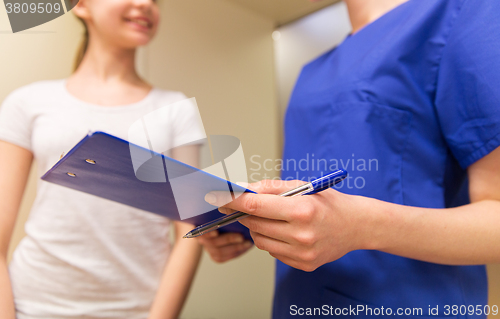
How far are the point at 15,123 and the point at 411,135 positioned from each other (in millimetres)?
589

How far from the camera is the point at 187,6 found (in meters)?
0.95

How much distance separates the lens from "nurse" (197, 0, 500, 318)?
0.27 m

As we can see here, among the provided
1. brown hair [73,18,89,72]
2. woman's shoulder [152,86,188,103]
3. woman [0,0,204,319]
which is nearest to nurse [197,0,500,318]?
woman [0,0,204,319]

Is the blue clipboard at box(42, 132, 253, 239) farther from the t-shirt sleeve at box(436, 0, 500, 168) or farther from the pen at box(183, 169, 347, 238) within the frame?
the t-shirt sleeve at box(436, 0, 500, 168)

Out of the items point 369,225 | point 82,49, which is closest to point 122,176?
point 369,225

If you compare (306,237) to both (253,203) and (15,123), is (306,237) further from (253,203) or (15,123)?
(15,123)

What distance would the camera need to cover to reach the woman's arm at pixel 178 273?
0.45 m

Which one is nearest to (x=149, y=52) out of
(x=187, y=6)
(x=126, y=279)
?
(x=187, y=6)

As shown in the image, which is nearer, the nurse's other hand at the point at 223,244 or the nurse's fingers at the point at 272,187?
the nurse's fingers at the point at 272,187

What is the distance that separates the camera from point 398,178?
367 millimetres

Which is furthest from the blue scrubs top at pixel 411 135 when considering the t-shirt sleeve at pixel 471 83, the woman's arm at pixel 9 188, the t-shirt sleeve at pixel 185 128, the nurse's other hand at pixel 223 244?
the woman's arm at pixel 9 188

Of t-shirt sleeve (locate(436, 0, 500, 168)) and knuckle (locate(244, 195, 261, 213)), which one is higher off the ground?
t-shirt sleeve (locate(436, 0, 500, 168))

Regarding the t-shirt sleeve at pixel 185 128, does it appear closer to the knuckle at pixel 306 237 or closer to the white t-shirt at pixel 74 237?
the white t-shirt at pixel 74 237

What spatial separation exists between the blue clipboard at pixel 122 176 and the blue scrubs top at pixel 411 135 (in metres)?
0.20
